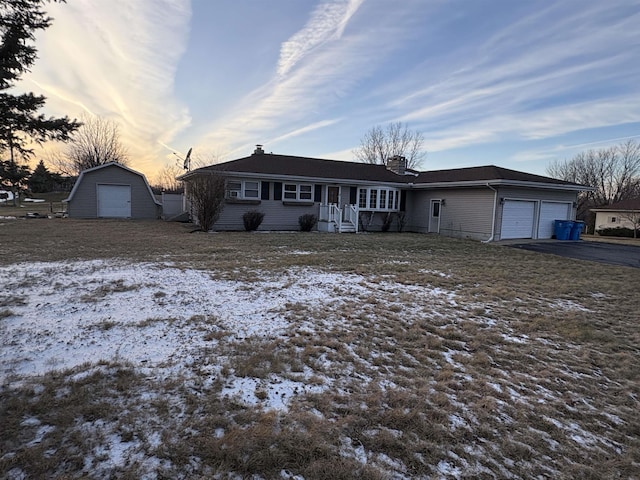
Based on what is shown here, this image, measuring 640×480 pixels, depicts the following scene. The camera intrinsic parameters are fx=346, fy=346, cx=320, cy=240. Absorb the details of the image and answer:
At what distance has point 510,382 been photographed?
123 inches

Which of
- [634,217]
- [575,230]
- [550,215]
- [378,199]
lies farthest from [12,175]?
[634,217]

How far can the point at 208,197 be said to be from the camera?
14195mm

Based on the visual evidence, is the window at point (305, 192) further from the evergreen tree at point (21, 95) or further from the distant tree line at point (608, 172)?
the distant tree line at point (608, 172)

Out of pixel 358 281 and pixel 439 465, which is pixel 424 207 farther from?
pixel 439 465

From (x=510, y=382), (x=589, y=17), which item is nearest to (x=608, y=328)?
(x=510, y=382)

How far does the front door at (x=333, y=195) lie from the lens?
17.6m

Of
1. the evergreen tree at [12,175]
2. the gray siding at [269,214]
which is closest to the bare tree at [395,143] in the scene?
the gray siding at [269,214]

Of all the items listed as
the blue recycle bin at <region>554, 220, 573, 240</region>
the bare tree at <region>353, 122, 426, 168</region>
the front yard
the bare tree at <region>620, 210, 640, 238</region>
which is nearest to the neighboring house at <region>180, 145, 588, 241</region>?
the blue recycle bin at <region>554, 220, 573, 240</region>

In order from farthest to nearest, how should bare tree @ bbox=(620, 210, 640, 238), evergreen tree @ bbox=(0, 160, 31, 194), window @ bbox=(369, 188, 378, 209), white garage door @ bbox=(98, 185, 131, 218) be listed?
bare tree @ bbox=(620, 210, 640, 238)
white garage door @ bbox=(98, 185, 131, 218)
window @ bbox=(369, 188, 378, 209)
evergreen tree @ bbox=(0, 160, 31, 194)

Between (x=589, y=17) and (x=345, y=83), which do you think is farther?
(x=345, y=83)

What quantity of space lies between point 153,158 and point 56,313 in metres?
36.6

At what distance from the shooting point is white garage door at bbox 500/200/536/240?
15469 mm

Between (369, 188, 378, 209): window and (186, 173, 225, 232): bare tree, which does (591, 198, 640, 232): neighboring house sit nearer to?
(369, 188, 378, 209): window

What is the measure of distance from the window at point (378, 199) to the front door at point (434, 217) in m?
1.93
